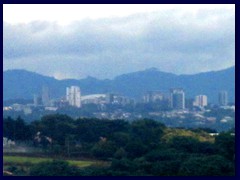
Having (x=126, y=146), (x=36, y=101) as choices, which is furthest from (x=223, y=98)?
(x=36, y=101)

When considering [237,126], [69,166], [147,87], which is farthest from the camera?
[147,87]

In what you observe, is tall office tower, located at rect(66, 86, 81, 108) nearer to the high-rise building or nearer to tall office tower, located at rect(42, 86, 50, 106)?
tall office tower, located at rect(42, 86, 50, 106)

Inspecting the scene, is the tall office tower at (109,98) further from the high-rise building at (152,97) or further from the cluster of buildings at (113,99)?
the high-rise building at (152,97)

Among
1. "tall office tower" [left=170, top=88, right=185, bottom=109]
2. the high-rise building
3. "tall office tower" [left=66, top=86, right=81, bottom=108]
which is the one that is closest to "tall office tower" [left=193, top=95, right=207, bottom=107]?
"tall office tower" [left=170, top=88, right=185, bottom=109]

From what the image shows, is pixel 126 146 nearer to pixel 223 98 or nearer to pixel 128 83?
pixel 128 83

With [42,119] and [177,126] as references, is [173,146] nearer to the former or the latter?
[177,126]
